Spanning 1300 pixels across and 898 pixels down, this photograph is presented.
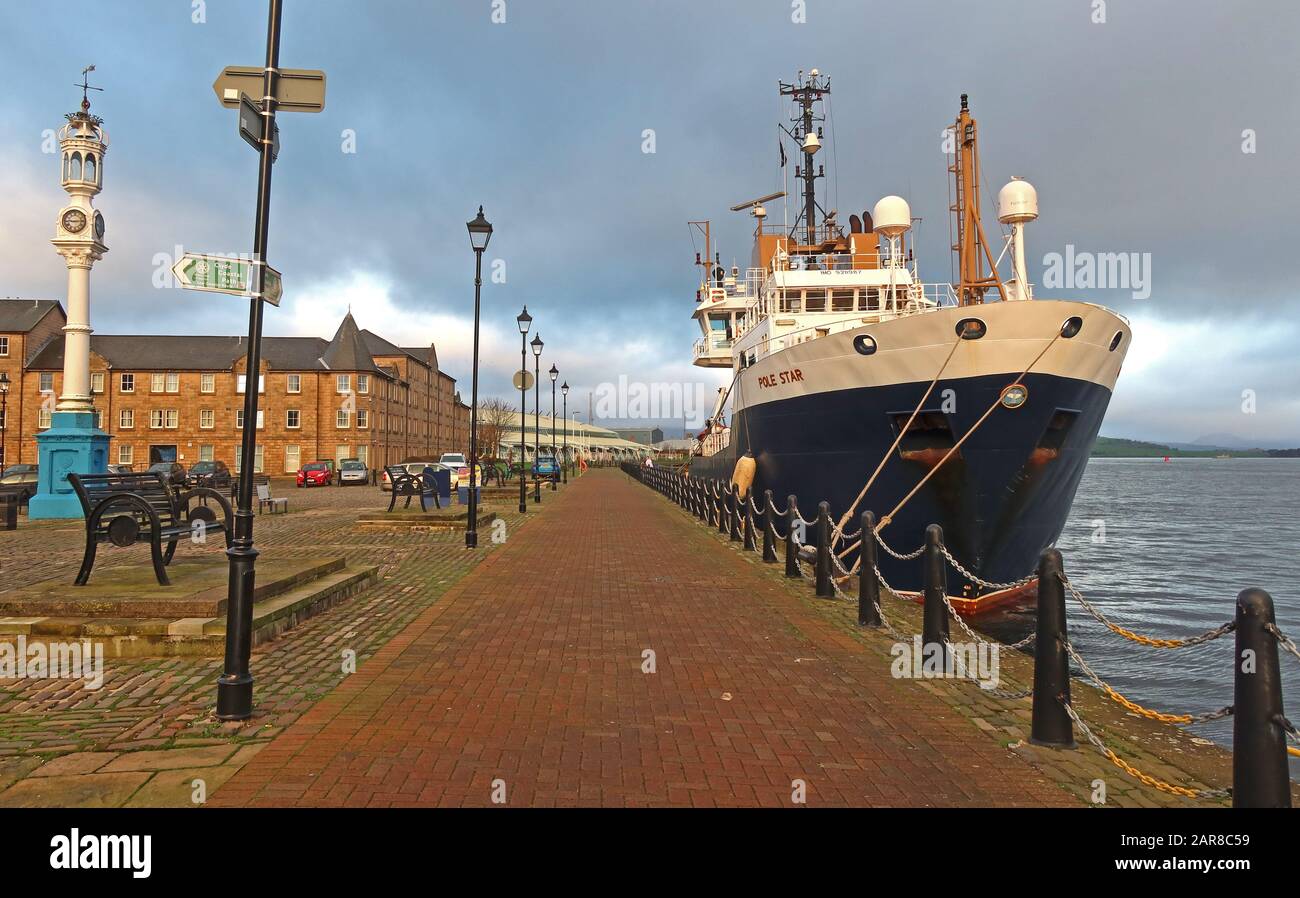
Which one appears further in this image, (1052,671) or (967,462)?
(967,462)

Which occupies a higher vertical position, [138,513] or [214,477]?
[138,513]

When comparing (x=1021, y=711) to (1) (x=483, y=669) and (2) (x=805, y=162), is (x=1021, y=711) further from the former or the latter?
(2) (x=805, y=162)

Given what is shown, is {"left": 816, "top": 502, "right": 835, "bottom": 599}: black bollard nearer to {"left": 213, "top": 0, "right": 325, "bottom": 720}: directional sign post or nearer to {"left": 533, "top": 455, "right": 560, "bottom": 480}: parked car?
{"left": 213, "top": 0, "right": 325, "bottom": 720}: directional sign post

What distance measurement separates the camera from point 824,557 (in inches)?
345

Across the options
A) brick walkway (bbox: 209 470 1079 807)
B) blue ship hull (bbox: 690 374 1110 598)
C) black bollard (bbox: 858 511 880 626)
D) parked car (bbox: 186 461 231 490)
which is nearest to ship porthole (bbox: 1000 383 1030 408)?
blue ship hull (bbox: 690 374 1110 598)

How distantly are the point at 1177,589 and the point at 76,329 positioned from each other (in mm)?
24933

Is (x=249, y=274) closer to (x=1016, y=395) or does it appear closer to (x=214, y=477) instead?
(x=1016, y=395)

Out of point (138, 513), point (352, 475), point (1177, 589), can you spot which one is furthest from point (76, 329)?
point (352, 475)

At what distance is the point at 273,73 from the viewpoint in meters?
4.80

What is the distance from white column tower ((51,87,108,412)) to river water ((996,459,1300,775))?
19.9 metres

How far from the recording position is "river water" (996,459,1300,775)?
949 cm

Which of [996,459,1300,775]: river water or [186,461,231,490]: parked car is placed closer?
[996,459,1300,775]: river water
